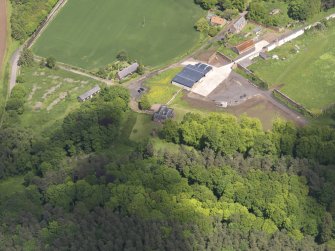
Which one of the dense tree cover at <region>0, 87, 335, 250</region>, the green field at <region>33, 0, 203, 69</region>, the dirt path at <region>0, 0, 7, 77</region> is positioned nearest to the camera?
the dense tree cover at <region>0, 87, 335, 250</region>

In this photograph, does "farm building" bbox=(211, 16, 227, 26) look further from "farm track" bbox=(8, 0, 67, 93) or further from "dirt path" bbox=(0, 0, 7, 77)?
"dirt path" bbox=(0, 0, 7, 77)

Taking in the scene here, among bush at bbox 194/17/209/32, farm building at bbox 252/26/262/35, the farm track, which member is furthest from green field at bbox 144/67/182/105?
the farm track

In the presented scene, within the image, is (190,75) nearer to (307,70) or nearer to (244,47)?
(244,47)

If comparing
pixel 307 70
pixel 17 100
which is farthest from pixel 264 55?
pixel 17 100

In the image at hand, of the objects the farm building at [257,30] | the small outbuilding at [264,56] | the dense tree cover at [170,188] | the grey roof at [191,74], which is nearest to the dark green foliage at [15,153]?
the dense tree cover at [170,188]

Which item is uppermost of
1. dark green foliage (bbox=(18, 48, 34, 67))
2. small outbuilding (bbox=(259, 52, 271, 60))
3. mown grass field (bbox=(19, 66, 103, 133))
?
dark green foliage (bbox=(18, 48, 34, 67))

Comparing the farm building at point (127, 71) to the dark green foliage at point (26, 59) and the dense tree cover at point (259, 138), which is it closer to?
the dark green foliage at point (26, 59)
